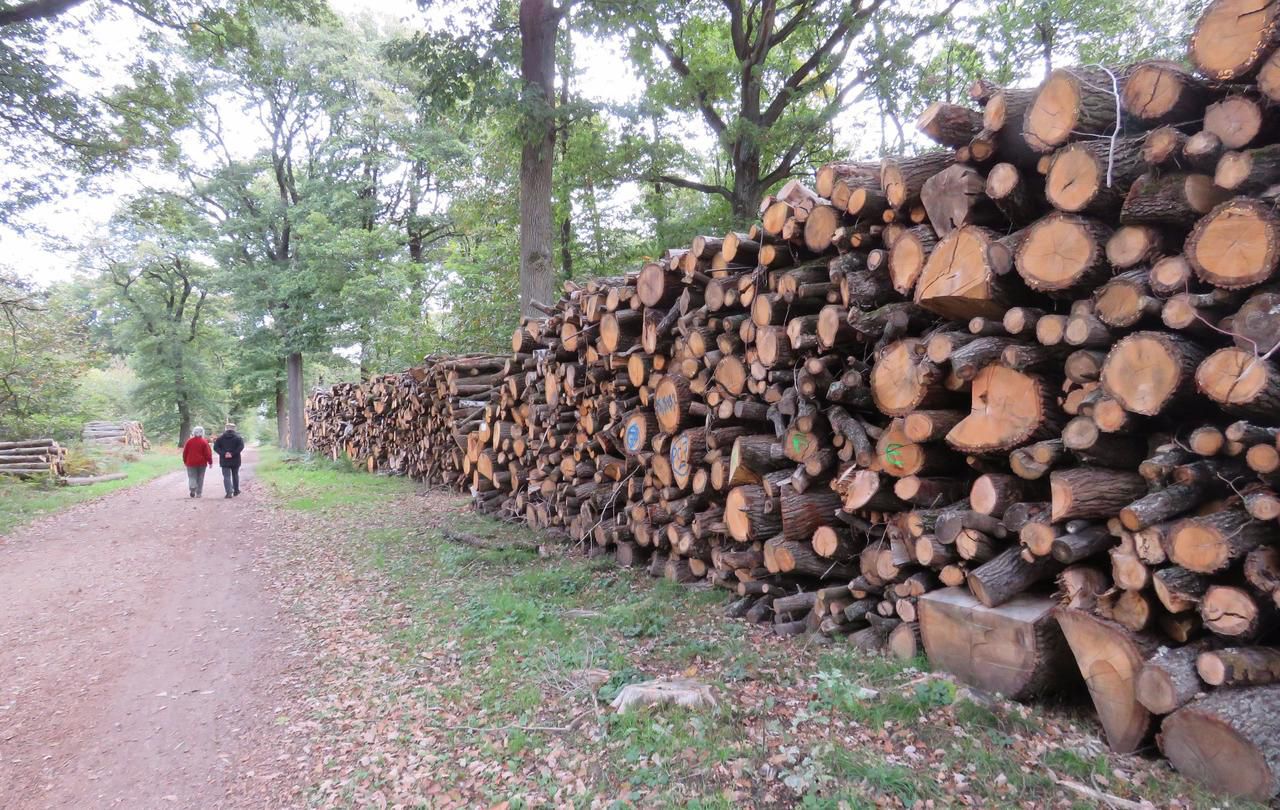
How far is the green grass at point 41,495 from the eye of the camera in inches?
457

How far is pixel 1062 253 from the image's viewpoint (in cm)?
321

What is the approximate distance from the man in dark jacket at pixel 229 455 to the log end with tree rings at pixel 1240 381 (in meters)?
15.7

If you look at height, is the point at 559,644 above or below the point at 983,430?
below

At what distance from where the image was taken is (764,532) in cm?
496

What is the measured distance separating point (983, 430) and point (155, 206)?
1764 cm

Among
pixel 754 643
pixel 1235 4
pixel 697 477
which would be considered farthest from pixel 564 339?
pixel 1235 4

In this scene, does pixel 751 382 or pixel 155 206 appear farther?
pixel 155 206

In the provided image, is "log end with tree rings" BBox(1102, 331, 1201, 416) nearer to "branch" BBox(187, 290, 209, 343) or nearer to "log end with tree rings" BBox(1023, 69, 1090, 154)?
"log end with tree rings" BBox(1023, 69, 1090, 154)

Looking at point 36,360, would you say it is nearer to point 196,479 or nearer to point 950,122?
point 196,479

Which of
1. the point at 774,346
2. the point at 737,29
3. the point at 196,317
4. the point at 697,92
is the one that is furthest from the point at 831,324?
the point at 196,317

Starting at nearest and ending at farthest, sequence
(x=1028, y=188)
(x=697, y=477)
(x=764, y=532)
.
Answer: (x=1028, y=188)
(x=764, y=532)
(x=697, y=477)

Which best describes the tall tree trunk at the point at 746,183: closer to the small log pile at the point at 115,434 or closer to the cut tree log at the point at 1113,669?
the cut tree log at the point at 1113,669

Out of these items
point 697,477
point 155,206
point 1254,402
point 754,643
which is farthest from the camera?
point 155,206

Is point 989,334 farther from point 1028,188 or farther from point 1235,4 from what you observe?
point 1235,4
